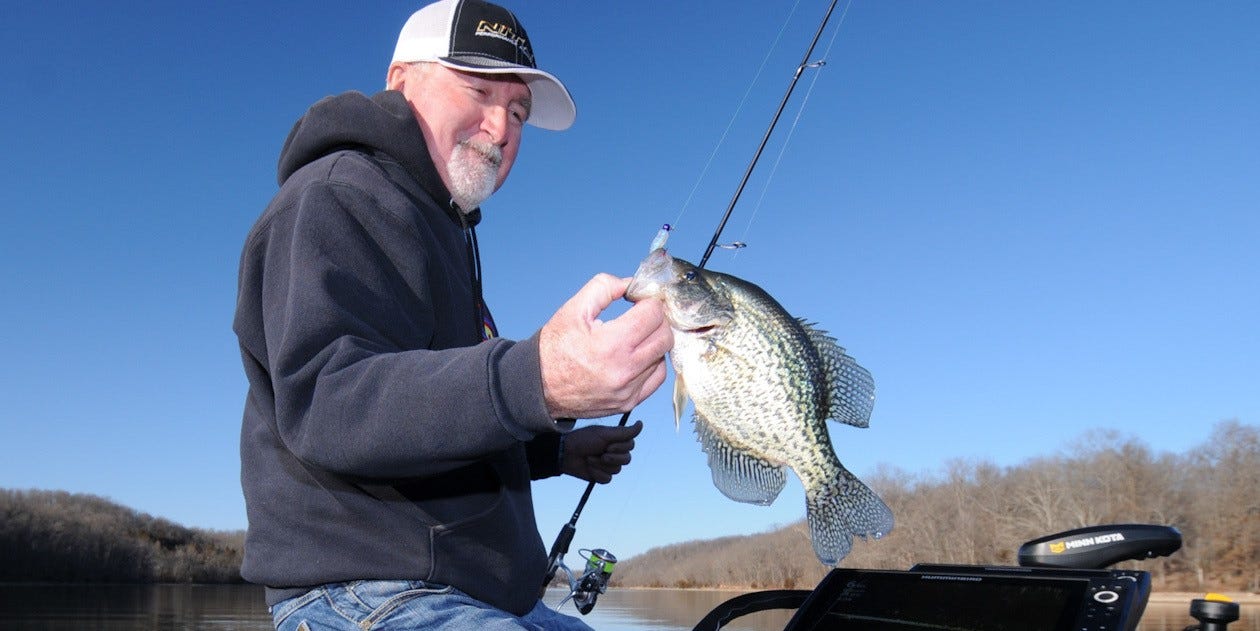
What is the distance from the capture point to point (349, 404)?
181cm

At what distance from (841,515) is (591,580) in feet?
5.63

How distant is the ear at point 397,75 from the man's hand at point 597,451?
1.33 meters

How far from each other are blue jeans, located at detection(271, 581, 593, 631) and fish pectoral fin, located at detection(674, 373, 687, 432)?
850 mm

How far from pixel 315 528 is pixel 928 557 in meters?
55.3

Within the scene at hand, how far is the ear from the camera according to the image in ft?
9.50

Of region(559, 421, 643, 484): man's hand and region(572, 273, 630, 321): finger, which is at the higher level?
region(572, 273, 630, 321): finger

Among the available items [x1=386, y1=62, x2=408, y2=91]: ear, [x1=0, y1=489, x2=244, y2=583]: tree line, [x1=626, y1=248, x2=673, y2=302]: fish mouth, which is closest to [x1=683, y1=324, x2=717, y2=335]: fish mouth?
[x1=626, y1=248, x2=673, y2=302]: fish mouth

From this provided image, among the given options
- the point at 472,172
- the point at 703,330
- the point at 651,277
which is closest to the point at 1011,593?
the point at 703,330

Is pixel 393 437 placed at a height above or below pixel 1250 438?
above

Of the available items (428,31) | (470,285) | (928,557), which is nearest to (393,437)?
(470,285)

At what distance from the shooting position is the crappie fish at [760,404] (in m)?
2.78

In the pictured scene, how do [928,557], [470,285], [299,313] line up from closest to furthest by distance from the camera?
[299,313]
[470,285]
[928,557]

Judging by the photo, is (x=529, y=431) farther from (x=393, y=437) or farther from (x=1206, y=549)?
(x=1206, y=549)

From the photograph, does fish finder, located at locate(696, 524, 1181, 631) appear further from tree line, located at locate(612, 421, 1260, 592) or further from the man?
tree line, located at locate(612, 421, 1260, 592)
